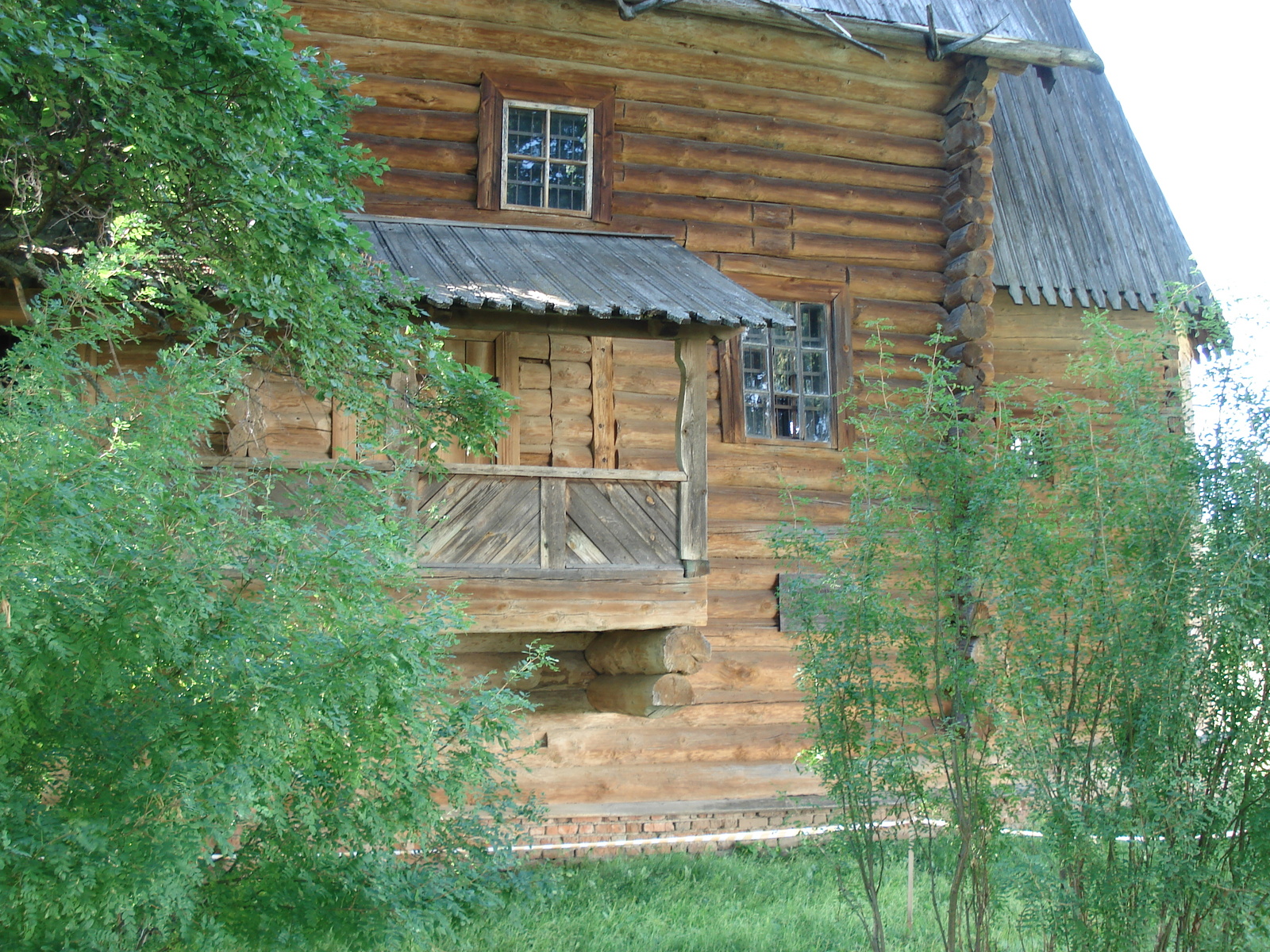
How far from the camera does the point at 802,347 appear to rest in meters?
11.2

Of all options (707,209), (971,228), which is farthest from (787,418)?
(971,228)

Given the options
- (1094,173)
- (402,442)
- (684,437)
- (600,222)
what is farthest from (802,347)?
(1094,173)

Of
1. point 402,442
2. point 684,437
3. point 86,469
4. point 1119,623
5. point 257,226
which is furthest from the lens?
point 684,437

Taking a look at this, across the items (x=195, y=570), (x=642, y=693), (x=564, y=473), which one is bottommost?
(x=642, y=693)

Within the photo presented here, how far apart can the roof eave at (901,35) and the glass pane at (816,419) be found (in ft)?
10.8

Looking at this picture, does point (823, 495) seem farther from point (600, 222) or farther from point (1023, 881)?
point (1023, 881)

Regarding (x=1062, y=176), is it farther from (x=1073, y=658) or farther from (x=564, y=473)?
(x=1073, y=658)

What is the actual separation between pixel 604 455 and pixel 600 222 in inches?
80.9

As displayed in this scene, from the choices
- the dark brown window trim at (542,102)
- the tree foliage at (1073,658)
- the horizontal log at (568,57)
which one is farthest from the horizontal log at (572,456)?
the tree foliage at (1073,658)

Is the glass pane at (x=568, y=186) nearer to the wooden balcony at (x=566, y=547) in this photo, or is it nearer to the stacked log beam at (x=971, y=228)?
the wooden balcony at (x=566, y=547)

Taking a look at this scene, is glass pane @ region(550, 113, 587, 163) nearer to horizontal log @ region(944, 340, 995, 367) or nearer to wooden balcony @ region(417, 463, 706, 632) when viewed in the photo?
wooden balcony @ region(417, 463, 706, 632)

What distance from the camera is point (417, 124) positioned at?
32.8 feet

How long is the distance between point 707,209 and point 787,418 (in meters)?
2.03

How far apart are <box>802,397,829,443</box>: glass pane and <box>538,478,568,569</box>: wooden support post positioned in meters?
3.69
